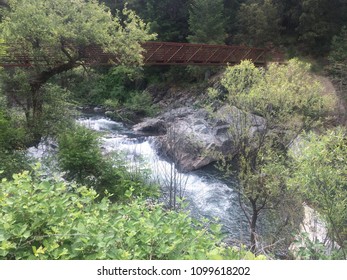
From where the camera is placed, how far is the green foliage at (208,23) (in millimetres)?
21375

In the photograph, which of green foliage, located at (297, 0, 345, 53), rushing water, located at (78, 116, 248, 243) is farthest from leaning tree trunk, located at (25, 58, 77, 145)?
green foliage, located at (297, 0, 345, 53)

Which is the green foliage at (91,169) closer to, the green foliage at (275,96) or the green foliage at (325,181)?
the green foliage at (325,181)

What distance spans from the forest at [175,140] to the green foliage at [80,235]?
0.04 feet

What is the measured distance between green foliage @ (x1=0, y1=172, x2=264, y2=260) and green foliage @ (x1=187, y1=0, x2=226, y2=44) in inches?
789

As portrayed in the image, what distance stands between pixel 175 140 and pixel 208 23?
10.5m

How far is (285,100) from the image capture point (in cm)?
946

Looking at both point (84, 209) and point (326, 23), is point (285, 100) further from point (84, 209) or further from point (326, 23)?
point (326, 23)

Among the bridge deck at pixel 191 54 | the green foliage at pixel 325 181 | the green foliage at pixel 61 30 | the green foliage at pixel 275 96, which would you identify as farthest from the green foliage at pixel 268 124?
the bridge deck at pixel 191 54

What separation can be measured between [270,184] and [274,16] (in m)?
16.5

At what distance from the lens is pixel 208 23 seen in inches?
842

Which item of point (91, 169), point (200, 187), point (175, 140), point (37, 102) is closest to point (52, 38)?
point (37, 102)

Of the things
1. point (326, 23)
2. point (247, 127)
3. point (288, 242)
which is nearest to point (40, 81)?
point (247, 127)

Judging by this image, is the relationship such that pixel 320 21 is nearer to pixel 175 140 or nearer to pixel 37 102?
pixel 175 140

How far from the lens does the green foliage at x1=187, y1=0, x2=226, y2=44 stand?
2138 centimetres
